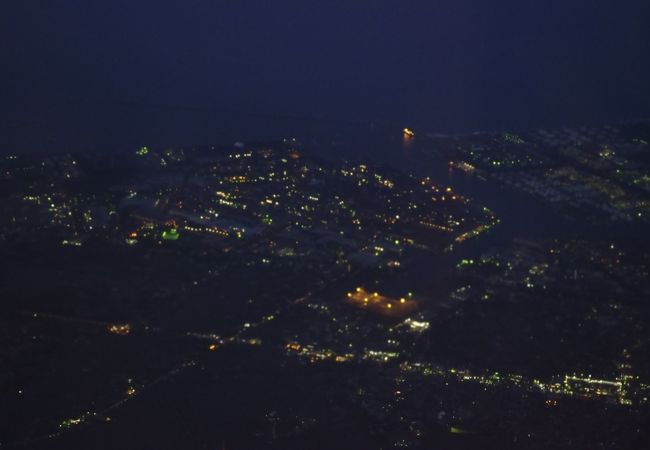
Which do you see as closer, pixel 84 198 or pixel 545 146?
pixel 84 198

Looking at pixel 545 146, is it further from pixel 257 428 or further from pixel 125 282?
pixel 257 428

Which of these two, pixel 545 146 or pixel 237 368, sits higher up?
pixel 545 146

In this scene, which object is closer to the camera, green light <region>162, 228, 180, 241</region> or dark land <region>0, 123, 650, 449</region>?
dark land <region>0, 123, 650, 449</region>

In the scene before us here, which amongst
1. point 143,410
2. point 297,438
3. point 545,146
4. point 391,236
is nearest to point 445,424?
point 297,438

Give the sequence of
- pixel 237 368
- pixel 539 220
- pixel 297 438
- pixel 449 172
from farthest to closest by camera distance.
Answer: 1. pixel 449 172
2. pixel 539 220
3. pixel 237 368
4. pixel 297 438

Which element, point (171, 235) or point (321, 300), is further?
point (171, 235)

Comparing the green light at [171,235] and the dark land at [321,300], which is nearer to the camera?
the dark land at [321,300]

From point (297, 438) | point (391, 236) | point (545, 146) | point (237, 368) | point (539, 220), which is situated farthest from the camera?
point (545, 146)

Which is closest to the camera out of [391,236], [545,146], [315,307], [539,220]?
[315,307]

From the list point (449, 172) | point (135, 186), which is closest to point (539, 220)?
point (449, 172)

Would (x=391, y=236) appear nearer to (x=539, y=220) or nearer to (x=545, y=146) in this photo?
(x=539, y=220)
